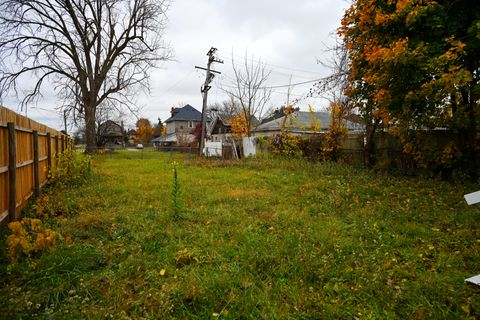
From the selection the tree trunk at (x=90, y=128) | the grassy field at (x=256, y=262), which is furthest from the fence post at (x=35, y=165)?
the tree trunk at (x=90, y=128)

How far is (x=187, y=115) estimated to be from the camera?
5538 cm

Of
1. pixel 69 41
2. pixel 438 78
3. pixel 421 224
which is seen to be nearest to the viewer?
pixel 421 224

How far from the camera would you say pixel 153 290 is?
2.63m

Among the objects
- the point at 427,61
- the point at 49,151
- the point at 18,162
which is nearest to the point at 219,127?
the point at 49,151

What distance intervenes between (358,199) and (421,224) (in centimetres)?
154

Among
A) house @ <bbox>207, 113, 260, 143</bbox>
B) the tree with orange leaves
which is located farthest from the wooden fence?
house @ <bbox>207, 113, 260, 143</bbox>

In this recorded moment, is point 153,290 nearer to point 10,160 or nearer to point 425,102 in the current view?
point 10,160

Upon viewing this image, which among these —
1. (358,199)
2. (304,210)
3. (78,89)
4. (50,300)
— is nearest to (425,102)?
(358,199)

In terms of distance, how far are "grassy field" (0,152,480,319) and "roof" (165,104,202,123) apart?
1968 inches

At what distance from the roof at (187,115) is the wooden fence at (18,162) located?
48340 mm

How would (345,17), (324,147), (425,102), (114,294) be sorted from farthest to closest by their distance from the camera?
(324,147), (345,17), (425,102), (114,294)

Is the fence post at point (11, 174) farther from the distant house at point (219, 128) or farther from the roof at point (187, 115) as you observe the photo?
the roof at point (187, 115)

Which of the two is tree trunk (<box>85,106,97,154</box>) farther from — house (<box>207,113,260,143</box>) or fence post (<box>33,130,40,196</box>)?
fence post (<box>33,130,40,196</box>)

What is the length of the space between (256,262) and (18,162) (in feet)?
13.7
